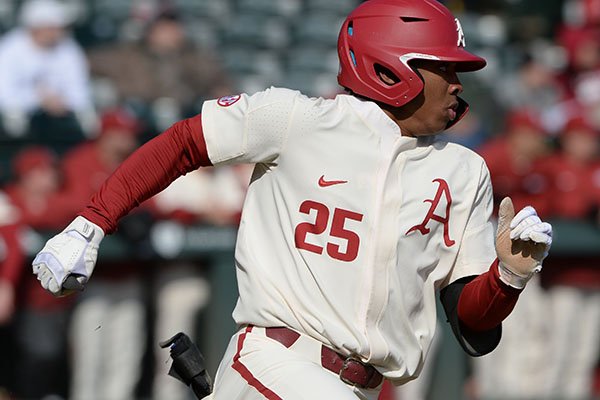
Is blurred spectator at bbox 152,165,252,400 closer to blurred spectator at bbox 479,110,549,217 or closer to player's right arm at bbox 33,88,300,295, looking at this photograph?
blurred spectator at bbox 479,110,549,217

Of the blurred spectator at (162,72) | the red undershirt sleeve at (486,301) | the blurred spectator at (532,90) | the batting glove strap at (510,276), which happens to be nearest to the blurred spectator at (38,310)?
the blurred spectator at (162,72)

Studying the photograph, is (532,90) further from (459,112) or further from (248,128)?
(248,128)

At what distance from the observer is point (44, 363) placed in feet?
23.1

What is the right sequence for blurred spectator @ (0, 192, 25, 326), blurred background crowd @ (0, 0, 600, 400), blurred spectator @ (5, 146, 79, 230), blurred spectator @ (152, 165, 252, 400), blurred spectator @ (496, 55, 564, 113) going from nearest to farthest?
blurred spectator @ (0, 192, 25, 326) < blurred spectator @ (5, 146, 79, 230) < blurred background crowd @ (0, 0, 600, 400) < blurred spectator @ (152, 165, 252, 400) < blurred spectator @ (496, 55, 564, 113)

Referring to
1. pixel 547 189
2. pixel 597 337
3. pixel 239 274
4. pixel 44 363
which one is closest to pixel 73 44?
pixel 44 363

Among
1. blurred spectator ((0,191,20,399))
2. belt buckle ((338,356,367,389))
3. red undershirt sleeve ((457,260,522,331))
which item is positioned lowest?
blurred spectator ((0,191,20,399))

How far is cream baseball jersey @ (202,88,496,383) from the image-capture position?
3492 mm

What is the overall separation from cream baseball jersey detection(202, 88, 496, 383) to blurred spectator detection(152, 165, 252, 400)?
378 centimetres

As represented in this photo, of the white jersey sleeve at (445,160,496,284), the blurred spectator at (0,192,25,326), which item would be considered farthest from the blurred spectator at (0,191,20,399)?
the white jersey sleeve at (445,160,496,284)

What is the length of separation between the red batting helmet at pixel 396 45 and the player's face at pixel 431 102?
0.17 ft

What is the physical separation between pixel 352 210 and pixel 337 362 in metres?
0.44

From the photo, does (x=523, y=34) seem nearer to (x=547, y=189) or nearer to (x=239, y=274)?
(x=547, y=189)

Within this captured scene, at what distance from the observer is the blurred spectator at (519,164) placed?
8.18 m

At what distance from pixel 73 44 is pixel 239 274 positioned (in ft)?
18.1
